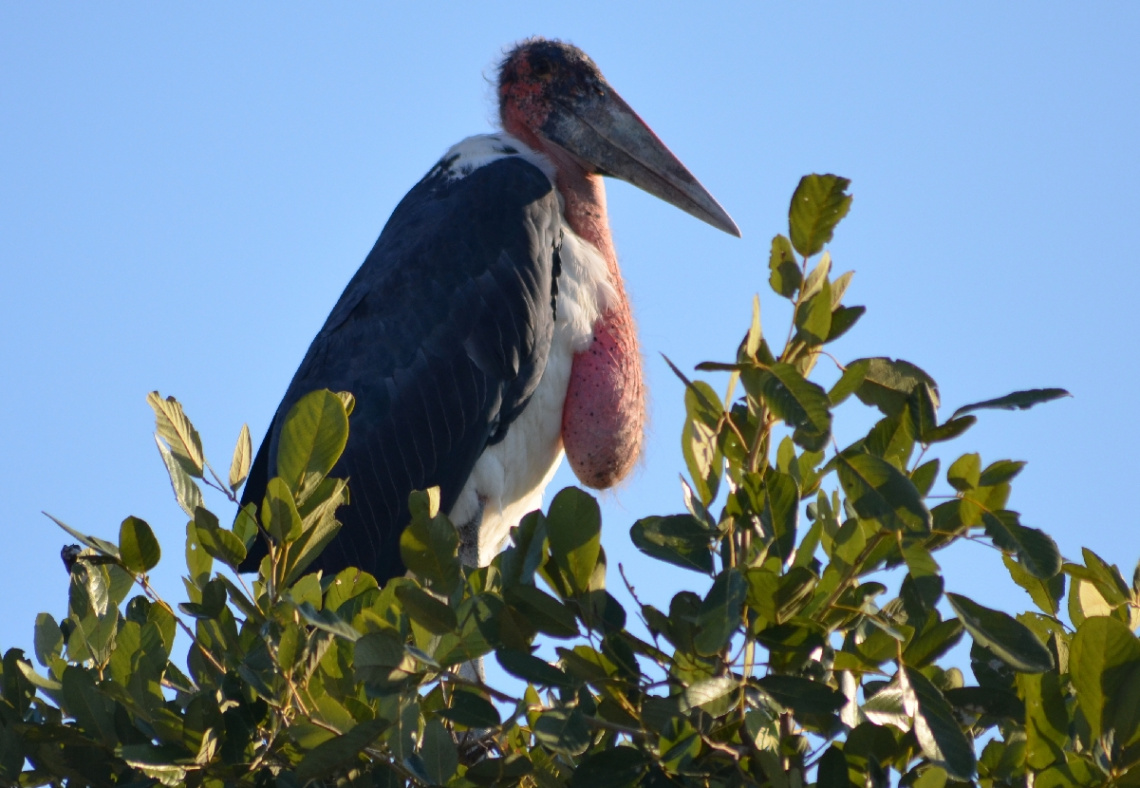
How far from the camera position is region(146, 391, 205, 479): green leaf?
2709 mm

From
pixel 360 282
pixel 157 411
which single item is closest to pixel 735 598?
pixel 157 411

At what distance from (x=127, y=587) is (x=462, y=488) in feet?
8.70

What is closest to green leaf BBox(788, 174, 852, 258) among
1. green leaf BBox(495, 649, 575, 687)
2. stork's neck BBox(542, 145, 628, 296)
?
green leaf BBox(495, 649, 575, 687)

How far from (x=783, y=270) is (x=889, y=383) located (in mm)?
258

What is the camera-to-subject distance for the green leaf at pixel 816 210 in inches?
94.2

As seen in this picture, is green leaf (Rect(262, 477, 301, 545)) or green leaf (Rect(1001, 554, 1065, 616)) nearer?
green leaf (Rect(262, 477, 301, 545))

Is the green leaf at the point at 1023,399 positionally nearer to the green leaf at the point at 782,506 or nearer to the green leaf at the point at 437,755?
the green leaf at the point at 782,506

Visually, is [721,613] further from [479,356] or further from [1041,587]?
[479,356]

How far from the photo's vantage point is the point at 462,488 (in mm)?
5551

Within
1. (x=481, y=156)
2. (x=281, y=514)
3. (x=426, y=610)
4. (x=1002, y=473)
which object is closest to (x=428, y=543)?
(x=426, y=610)

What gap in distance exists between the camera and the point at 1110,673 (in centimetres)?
233

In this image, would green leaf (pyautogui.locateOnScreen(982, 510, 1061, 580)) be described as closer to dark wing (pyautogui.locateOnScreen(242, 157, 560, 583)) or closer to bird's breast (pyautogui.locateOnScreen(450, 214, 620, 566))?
dark wing (pyautogui.locateOnScreen(242, 157, 560, 583))

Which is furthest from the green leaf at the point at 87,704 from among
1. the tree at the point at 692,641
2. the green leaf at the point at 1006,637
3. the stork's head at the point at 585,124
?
the stork's head at the point at 585,124

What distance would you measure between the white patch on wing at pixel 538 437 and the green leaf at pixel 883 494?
3.36m
